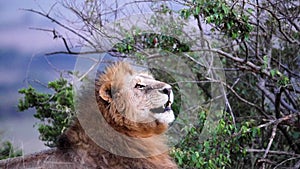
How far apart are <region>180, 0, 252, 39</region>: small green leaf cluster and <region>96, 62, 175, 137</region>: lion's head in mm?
1712

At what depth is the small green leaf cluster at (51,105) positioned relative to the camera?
5.47m

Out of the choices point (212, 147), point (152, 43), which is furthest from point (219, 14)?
point (212, 147)

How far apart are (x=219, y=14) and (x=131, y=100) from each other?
1946 millimetres

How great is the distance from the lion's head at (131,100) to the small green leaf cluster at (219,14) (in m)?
1.71

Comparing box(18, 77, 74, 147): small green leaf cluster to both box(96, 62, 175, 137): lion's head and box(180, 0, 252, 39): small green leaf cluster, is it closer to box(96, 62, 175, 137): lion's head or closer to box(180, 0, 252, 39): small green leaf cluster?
box(180, 0, 252, 39): small green leaf cluster

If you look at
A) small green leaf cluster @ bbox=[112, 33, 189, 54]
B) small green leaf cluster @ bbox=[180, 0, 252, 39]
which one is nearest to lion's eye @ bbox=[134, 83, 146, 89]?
small green leaf cluster @ bbox=[112, 33, 189, 54]

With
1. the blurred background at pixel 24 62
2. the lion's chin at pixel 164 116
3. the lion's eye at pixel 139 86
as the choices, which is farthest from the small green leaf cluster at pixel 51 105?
the lion's eye at pixel 139 86

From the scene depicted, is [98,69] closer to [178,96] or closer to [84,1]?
[178,96]

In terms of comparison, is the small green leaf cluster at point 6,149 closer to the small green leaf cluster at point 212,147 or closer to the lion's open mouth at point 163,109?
the small green leaf cluster at point 212,147

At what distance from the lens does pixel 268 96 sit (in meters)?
5.97

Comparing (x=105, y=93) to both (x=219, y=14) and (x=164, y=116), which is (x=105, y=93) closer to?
(x=164, y=116)

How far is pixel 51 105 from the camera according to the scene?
19.2 ft

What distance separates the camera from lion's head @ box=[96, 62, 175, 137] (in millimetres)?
3018

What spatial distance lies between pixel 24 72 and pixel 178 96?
5.91ft
